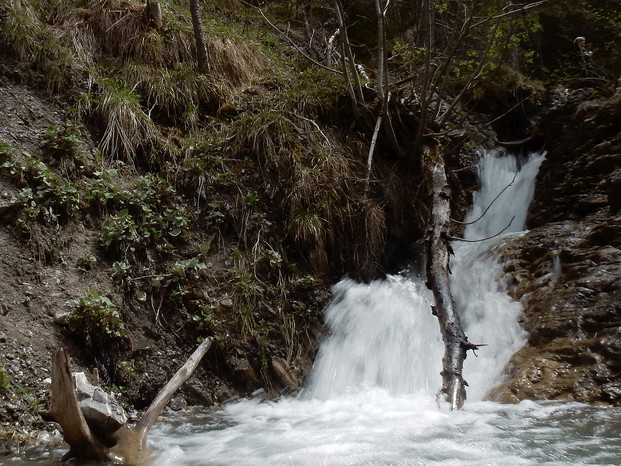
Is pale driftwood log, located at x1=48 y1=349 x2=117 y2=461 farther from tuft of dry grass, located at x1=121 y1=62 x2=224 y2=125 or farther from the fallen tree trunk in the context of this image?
tuft of dry grass, located at x1=121 y1=62 x2=224 y2=125

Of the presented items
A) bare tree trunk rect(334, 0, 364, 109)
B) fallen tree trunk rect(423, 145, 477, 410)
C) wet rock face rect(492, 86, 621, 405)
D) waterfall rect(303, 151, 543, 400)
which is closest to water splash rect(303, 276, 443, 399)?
waterfall rect(303, 151, 543, 400)

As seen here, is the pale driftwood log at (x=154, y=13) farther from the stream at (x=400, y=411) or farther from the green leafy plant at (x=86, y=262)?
the stream at (x=400, y=411)

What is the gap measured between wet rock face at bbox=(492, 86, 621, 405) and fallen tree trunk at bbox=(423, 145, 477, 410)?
419 millimetres

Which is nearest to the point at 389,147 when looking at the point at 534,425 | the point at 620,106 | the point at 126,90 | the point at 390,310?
the point at 390,310

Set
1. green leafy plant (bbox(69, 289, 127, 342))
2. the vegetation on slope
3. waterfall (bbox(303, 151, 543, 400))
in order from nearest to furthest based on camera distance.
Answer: green leafy plant (bbox(69, 289, 127, 342))
the vegetation on slope
waterfall (bbox(303, 151, 543, 400))

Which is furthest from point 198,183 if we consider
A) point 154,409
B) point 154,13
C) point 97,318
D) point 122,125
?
point 154,13

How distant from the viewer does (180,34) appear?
6.34m

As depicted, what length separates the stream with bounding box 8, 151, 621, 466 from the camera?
7.99ft

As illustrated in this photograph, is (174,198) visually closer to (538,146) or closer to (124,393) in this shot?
(124,393)

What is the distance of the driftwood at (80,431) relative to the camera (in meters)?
2.07

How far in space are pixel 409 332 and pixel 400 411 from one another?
1.20 meters

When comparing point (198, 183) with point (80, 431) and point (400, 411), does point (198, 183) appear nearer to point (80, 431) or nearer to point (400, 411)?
point (400, 411)

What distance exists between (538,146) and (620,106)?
5.49ft

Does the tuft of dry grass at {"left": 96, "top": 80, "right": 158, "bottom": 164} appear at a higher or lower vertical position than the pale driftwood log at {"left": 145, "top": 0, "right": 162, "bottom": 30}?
lower
